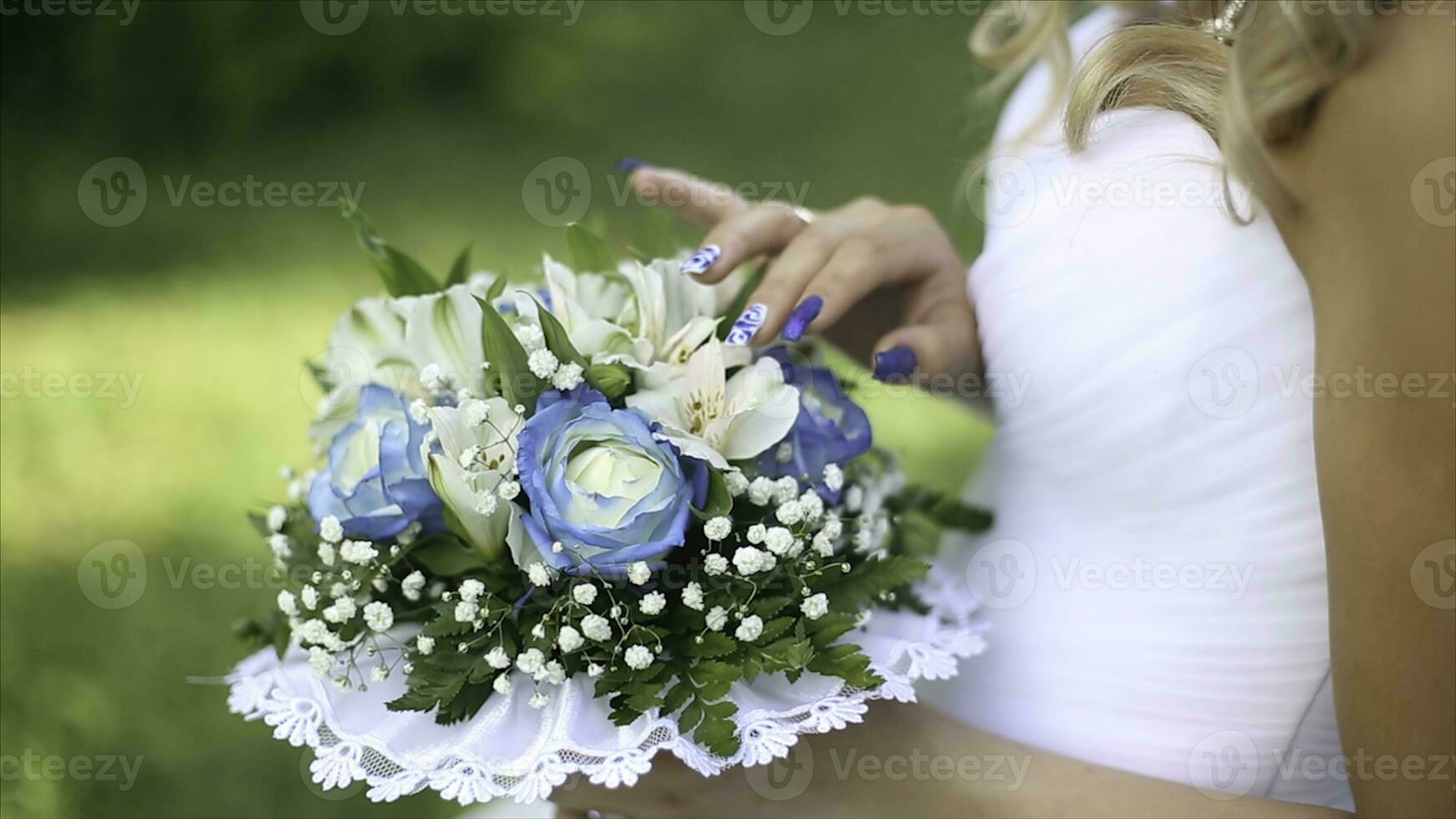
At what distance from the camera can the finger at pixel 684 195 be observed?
136 centimetres

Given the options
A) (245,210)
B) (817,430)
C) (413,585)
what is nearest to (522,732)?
(413,585)

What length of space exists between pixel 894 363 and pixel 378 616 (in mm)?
606

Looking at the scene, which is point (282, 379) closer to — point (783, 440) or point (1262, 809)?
point (783, 440)

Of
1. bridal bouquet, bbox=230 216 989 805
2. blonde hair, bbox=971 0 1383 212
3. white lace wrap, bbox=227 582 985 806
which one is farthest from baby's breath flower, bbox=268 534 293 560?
blonde hair, bbox=971 0 1383 212

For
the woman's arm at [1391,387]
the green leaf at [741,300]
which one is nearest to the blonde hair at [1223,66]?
the woman's arm at [1391,387]

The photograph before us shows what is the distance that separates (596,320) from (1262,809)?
78 cm

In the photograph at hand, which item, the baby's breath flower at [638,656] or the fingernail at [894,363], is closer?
the baby's breath flower at [638,656]

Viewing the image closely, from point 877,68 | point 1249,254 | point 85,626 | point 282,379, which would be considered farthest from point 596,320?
point 877,68

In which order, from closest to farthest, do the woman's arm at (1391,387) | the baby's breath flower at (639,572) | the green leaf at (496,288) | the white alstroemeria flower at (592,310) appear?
the woman's arm at (1391,387), the baby's breath flower at (639,572), the white alstroemeria flower at (592,310), the green leaf at (496,288)

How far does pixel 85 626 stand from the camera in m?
2.58

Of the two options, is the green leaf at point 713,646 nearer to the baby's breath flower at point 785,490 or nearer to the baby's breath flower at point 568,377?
the baby's breath flower at point 785,490

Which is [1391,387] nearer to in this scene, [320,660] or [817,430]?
Result: [817,430]

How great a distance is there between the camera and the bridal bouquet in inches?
35.7

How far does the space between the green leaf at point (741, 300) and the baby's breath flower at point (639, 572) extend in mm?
315
